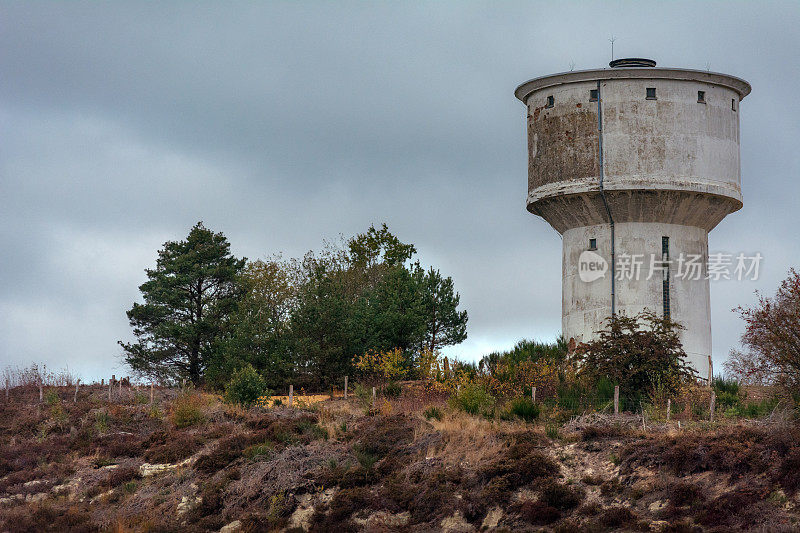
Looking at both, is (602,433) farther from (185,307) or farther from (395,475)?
(185,307)

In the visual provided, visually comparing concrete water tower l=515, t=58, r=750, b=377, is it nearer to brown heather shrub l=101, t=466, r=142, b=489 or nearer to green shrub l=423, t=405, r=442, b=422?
green shrub l=423, t=405, r=442, b=422

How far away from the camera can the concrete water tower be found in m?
36.7

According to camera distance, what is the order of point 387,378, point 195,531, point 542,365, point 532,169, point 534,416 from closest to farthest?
point 195,531
point 534,416
point 542,365
point 532,169
point 387,378

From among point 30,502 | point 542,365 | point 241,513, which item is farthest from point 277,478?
point 542,365

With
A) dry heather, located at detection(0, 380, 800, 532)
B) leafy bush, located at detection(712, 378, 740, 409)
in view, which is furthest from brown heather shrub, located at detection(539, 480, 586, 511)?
leafy bush, located at detection(712, 378, 740, 409)

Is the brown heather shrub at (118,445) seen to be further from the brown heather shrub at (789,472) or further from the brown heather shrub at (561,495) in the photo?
the brown heather shrub at (789,472)

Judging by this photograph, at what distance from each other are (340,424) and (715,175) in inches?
625

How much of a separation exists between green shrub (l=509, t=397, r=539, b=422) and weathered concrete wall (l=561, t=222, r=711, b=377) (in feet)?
23.5

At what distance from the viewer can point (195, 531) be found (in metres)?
26.2

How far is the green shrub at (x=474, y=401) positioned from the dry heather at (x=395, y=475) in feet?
2.35

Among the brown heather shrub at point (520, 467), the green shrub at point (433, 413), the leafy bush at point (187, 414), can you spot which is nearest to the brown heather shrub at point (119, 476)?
the leafy bush at point (187, 414)

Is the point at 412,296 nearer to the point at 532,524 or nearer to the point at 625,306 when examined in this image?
the point at 625,306

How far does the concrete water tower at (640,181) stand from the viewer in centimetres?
3672

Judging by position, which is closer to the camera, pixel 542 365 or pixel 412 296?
pixel 542 365
